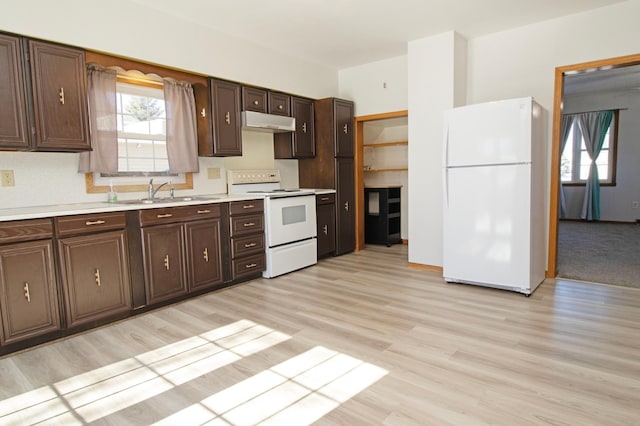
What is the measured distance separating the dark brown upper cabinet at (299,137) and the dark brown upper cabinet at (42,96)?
2.33m

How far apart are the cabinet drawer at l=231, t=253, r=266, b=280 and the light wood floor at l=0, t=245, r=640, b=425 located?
43 cm

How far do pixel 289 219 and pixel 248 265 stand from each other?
0.71 metres

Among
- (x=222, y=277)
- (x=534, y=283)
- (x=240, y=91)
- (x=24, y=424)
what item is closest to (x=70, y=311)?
(x=24, y=424)

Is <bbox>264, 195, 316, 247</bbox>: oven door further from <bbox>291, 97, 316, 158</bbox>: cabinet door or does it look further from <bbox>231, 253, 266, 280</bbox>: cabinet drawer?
<bbox>291, 97, 316, 158</bbox>: cabinet door

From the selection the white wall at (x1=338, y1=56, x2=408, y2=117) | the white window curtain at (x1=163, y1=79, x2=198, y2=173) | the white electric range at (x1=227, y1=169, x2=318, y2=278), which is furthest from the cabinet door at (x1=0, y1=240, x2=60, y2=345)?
the white wall at (x1=338, y1=56, x2=408, y2=117)

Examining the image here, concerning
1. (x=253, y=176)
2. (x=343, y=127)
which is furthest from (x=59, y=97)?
(x=343, y=127)

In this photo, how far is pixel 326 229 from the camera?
4.88m

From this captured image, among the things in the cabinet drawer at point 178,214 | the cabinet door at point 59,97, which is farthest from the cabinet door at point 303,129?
the cabinet door at point 59,97

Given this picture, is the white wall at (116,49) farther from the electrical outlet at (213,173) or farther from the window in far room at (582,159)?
the window in far room at (582,159)

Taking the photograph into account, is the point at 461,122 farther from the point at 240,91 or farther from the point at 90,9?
the point at 90,9

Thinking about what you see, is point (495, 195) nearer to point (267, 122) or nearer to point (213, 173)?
point (267, 122)

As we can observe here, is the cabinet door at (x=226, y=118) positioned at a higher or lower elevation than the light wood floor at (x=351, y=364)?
higher

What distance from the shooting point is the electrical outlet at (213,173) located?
4125 millimetres

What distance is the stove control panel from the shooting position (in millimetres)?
4309
